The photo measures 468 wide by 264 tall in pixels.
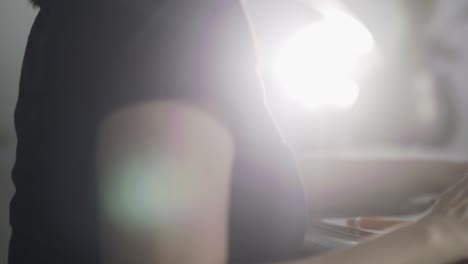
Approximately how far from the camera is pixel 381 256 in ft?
1.44

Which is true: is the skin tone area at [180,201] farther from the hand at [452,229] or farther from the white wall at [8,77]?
the white wall at [8,77]

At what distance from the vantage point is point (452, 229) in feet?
1.41

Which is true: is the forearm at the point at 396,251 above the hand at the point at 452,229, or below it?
Result: below

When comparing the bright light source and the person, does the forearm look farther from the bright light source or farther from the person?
the bright light source

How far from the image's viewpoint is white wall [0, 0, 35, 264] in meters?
1.12

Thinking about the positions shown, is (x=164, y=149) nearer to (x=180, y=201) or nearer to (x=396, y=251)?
(x=180, y=201)

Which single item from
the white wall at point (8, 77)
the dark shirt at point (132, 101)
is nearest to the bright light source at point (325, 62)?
the white wall at point (8, 77)

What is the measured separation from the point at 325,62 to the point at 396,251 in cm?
110

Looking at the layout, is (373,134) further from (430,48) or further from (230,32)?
(230,32)

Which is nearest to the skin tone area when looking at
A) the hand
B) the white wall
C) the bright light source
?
the hand

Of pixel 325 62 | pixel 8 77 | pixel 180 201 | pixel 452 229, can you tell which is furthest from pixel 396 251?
pixel 325 62

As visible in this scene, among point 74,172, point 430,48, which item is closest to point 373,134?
point 430,48

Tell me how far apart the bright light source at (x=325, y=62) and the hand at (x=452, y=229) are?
1032 mm

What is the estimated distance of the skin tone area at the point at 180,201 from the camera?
Answer: 16.6 inches
